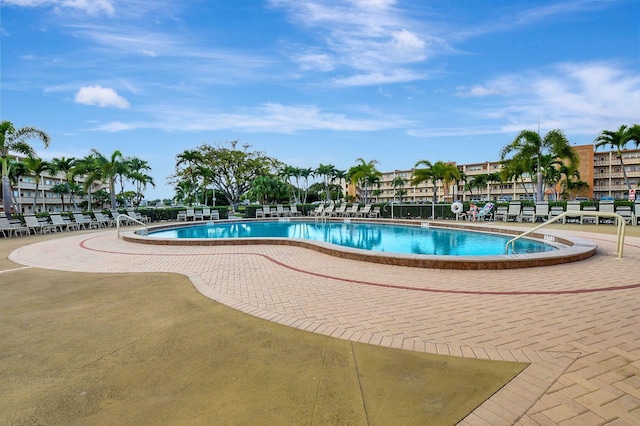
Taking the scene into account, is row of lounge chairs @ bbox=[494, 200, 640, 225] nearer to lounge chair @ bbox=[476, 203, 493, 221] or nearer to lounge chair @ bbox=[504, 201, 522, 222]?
lounge chair @ bbox=[504, 201, 522, 222]

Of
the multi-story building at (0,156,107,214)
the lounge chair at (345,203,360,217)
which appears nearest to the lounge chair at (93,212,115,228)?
the lounge chair at (345,203,360,217)

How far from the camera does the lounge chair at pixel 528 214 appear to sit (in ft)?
60.3

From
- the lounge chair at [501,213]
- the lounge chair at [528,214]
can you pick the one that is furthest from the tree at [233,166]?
the lounge chair at [528,214]

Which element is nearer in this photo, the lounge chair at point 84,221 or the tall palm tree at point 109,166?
the lounge chair at point 84,221

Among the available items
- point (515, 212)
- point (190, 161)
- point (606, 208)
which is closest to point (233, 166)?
point (190, 161)

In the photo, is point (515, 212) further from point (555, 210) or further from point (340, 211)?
point (340, 211)

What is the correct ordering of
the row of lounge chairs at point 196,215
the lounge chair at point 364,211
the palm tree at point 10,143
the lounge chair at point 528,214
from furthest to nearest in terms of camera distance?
1. the lounge chair at point 364,211
2. the row of lounge chairs at point 196,215
3. the lounge chair at point 528,214
4. the palm tree at point 10,143

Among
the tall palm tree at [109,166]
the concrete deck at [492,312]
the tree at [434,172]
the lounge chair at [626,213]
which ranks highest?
the tall palm tree at [109,166]

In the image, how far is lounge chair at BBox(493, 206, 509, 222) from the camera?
19.4 metres

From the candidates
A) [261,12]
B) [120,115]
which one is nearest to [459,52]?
[261,12]

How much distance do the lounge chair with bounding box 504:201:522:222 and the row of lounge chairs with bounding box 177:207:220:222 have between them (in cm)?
1970

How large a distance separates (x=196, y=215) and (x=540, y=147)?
2461 cm

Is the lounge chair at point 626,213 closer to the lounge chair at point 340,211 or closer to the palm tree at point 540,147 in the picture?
the palm tree at point 540,147

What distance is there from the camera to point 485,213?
19.8m
